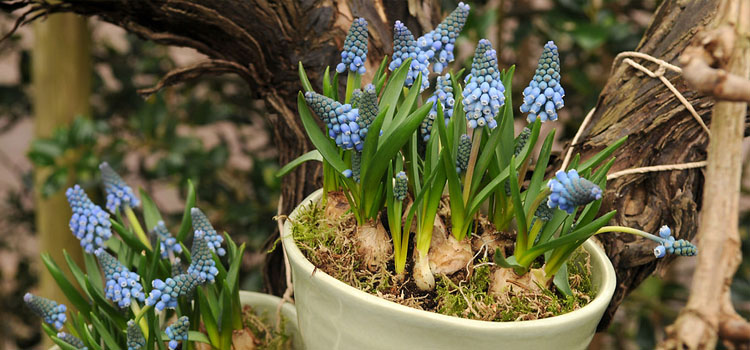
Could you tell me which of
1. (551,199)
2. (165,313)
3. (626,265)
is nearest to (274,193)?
(165,313)

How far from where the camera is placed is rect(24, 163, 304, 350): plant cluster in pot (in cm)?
55

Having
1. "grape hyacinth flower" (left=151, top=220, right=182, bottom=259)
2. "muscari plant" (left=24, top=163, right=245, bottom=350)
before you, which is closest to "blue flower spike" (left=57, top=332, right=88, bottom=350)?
"muscari plant" (left=24, top=163, right=245, bottom=350)

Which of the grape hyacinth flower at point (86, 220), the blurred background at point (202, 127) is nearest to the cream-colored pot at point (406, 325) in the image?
the grape hyacinth flower at point (86, 220)

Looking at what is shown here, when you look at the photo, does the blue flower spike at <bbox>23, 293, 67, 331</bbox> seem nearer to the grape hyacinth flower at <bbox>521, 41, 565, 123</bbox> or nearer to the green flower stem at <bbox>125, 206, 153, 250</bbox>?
the green flower stem at <bbox>125, 206, 153, 250</bbox>

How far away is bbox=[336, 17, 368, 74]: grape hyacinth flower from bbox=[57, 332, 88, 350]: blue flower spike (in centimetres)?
33

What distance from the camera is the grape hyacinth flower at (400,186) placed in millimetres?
474

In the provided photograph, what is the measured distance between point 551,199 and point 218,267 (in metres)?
0.31

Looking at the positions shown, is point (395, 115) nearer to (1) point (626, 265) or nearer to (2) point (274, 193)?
(1) point (626, 265)

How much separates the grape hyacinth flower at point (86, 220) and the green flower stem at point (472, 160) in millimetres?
335

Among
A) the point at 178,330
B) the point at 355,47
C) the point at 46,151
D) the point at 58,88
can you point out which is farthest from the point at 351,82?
the point at 58,88

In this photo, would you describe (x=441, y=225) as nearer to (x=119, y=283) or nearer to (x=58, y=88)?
(x=119, y=283)

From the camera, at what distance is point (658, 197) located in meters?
0.62

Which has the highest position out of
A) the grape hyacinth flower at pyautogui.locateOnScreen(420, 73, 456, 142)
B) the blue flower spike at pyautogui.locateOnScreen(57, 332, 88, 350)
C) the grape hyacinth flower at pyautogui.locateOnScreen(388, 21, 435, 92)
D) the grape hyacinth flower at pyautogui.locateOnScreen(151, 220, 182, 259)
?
the grape hyacinth flower at pyautogui.locateOnScreen(388, 21, 435, 92)

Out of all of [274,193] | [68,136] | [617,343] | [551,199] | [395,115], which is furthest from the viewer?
[617,343]
